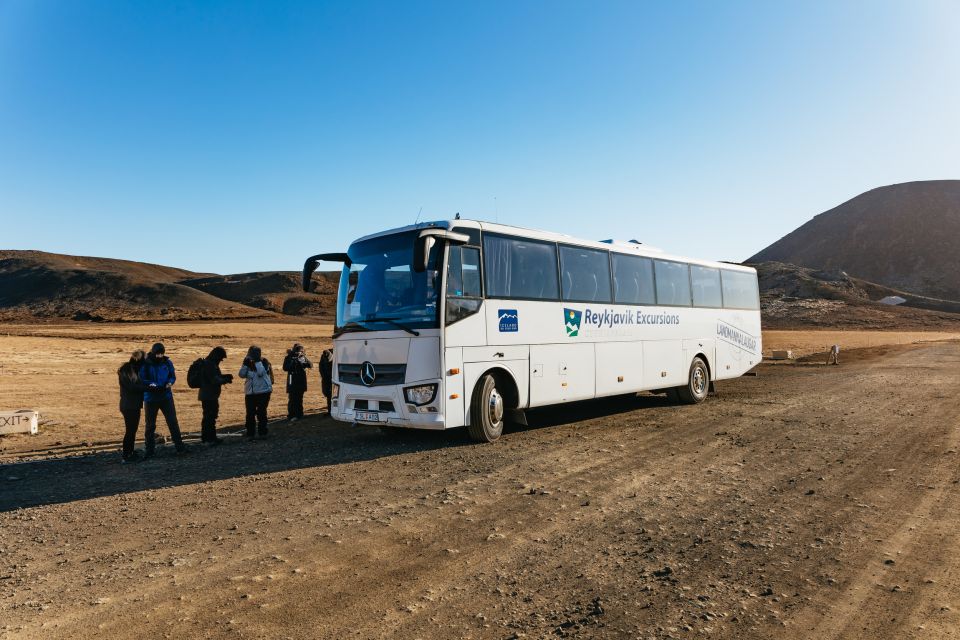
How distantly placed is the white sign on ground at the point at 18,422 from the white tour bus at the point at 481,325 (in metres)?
6.82

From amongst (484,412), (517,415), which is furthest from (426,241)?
(517,415)

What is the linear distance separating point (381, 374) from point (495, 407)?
2.11m

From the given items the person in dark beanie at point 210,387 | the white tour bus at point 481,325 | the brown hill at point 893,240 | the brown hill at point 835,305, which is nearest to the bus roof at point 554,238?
the white tour bus at point 481,325

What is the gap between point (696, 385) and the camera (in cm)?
1588

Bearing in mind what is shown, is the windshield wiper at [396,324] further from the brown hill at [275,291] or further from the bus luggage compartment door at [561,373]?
the brown hill at [275,291]

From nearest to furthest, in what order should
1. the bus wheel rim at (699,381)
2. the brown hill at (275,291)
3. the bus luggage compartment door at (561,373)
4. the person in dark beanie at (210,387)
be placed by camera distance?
1. the person in dark beanie at (210,387)
2. the bus luggage compartment door at (561,373)
3. the bus wheel rim at (699,381)
4. the brown hill at (275,291)

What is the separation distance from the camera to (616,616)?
4.06m

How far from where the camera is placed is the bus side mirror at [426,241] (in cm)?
870

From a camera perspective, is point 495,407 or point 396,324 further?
point 495,407

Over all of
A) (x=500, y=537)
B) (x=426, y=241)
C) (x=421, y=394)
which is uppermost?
(x=426, y=241)

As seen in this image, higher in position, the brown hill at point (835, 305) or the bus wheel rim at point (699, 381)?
the brown hill at point (835, 305)

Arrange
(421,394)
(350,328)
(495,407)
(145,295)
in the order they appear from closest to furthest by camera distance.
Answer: (421,394), (350,328), (495,407), (145,295)

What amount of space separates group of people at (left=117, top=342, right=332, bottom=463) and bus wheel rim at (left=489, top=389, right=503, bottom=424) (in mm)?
4148

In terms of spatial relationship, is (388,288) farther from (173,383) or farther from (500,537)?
(500,537)
